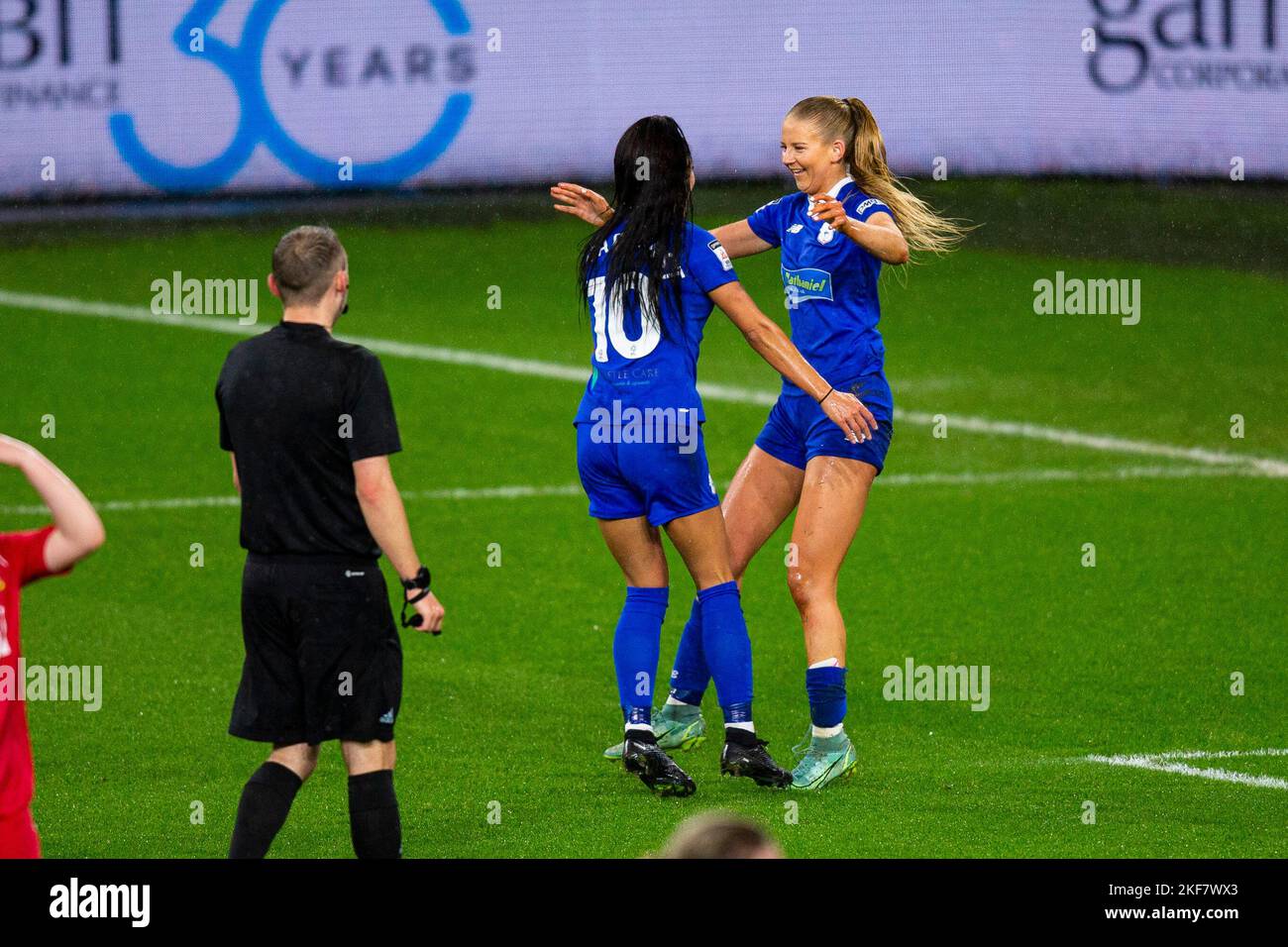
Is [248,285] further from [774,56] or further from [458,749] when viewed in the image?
[458,749]

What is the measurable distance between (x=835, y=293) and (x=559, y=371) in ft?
36.9

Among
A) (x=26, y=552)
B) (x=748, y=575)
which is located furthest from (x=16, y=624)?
(x=748, y=575)

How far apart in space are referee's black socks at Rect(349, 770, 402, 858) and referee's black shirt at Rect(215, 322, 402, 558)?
649mm

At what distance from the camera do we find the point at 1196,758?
8.05 metres

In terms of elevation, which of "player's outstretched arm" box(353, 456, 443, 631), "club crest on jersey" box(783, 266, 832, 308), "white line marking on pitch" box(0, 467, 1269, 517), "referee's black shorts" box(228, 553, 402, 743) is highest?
"club crest on jersey" box(783, 266, 832, 308)

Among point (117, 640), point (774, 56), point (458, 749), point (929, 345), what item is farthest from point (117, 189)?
point (458, 749)

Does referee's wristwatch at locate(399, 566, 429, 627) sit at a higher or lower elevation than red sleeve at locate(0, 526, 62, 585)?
lower

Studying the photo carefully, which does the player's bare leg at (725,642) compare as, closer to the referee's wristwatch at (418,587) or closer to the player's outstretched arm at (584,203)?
the player's outstretched arm at (584,203)

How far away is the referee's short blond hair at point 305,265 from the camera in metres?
5.71

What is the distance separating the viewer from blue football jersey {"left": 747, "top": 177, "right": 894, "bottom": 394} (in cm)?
759

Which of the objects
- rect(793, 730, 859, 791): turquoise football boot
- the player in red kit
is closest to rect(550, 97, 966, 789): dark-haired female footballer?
rect(793, 730, 859, 791): turquoise football boot

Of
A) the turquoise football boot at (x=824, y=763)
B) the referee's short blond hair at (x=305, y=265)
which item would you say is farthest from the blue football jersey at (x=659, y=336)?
the referee's short blond hair at (x=305, y=265)

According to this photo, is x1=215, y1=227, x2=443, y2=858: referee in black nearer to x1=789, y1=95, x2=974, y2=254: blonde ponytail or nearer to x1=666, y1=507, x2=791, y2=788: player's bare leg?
x1=666, y1=507, x2=791, y2=788: player's bare leg

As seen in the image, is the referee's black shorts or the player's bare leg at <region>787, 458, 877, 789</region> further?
the player's bare leg at <region>787, 458, 877, 789</region>
